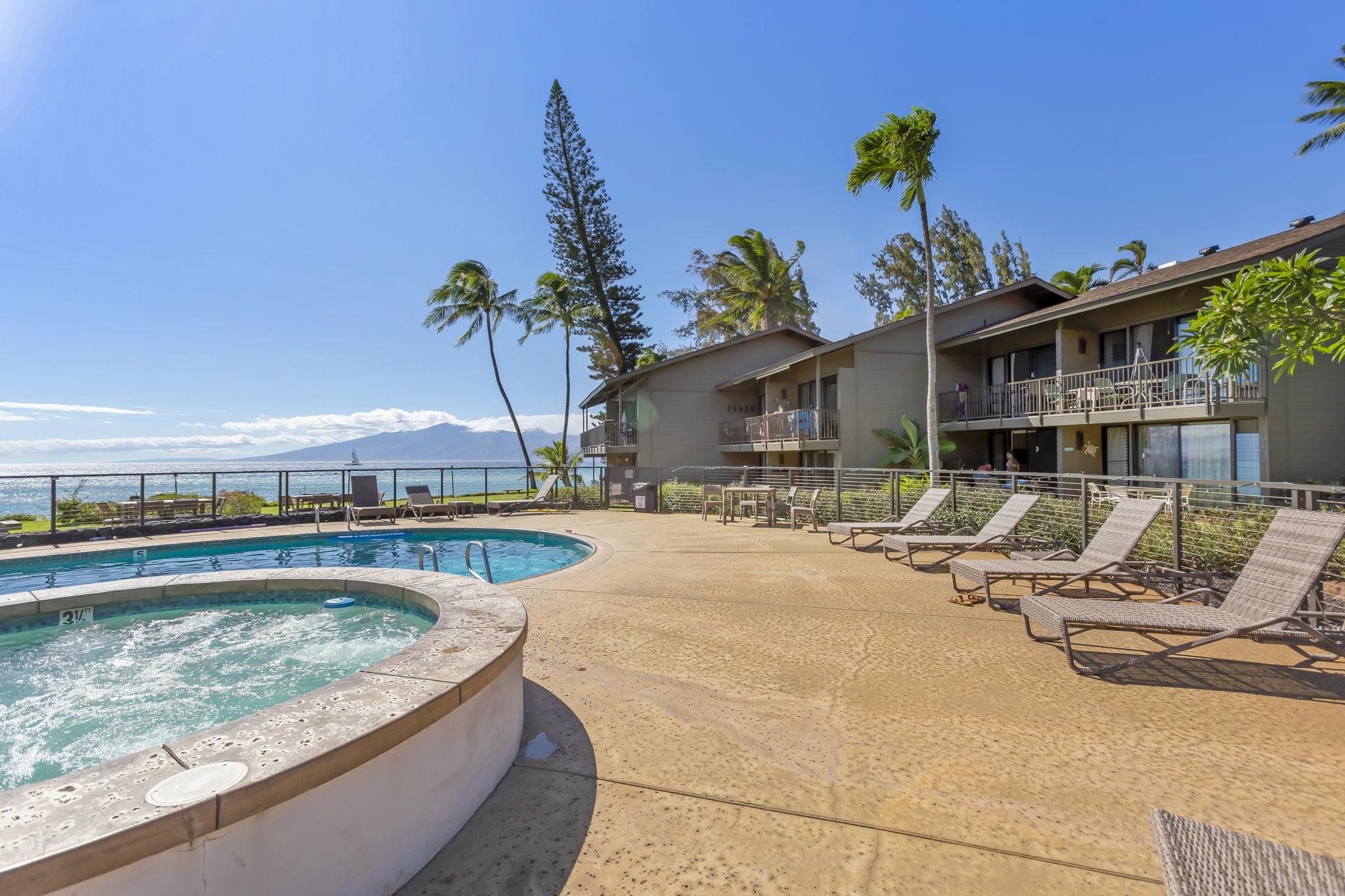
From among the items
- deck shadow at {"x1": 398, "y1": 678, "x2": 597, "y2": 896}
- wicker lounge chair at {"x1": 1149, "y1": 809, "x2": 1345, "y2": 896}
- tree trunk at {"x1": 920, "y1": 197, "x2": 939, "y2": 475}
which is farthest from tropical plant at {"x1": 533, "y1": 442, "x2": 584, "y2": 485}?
wicker lounge chair at {"x1": 1149, "y1": 809, "x2": 1345, "y2": 896}

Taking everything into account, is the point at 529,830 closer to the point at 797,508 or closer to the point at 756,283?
the point at 797,508

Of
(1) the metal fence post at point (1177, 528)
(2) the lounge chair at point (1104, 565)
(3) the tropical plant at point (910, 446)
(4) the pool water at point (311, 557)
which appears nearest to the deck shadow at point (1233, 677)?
(2) the lounge chair at point (1104, 565)

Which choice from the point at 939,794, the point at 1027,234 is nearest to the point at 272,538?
the point at 939,794

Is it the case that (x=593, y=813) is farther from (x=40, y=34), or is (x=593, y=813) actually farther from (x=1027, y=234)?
(x=1027, y=234)

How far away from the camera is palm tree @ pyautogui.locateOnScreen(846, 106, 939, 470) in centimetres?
1384

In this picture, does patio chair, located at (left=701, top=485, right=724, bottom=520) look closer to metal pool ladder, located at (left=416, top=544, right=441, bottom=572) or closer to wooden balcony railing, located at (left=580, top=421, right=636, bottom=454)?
metal pool ladder, located at (left=416, top=544, right=441, bottom=572)

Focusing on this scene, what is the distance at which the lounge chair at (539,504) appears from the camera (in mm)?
17438

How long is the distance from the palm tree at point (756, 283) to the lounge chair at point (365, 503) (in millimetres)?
18514

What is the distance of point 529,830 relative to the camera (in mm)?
2314

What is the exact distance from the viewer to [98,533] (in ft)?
40.3

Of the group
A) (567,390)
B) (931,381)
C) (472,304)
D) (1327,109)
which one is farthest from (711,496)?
(1327,109)

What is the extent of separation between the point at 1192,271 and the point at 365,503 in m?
19.9

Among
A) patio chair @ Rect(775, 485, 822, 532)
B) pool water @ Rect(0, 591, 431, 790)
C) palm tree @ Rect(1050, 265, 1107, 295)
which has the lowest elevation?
pool water @ Rect(0, 591, 431, 790)

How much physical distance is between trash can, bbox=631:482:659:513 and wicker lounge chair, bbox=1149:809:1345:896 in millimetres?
16260
